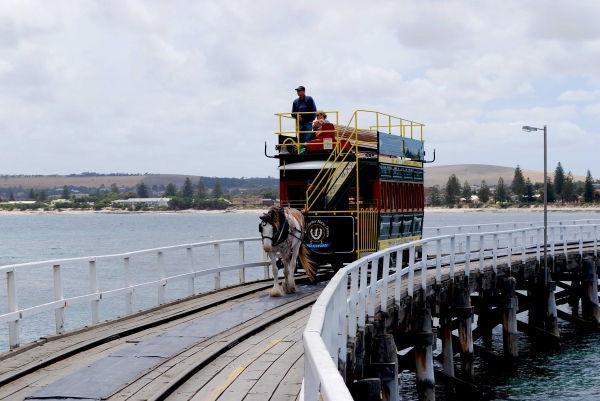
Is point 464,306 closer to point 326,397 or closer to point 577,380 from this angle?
point 577,380

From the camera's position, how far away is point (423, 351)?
16.5 metres

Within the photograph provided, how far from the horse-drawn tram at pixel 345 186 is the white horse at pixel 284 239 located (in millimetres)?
1683

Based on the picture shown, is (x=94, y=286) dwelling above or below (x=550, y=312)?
above

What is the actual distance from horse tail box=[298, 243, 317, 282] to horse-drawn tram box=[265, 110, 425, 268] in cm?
114

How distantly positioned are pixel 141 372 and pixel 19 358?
197cm

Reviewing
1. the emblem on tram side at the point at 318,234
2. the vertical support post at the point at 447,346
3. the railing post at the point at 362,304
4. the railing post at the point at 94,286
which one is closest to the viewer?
the railing post at the point at 362,304

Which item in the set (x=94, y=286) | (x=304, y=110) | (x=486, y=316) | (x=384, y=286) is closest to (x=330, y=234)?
(x=304, y=110)

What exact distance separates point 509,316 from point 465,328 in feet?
10.7

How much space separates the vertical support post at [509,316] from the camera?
22625mm

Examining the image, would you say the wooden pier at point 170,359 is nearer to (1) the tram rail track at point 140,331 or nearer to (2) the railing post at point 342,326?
(1) the tram rail track at point 140,331

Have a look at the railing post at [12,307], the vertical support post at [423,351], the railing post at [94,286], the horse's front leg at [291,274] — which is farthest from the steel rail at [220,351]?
the railing post at [12,307]

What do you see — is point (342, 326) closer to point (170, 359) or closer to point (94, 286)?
point (170, 359)

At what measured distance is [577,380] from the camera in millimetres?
22766

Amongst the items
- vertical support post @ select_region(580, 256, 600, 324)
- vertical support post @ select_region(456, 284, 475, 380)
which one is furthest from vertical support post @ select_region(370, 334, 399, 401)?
vertical support post @ select_region(580, 256, 600, 324)
